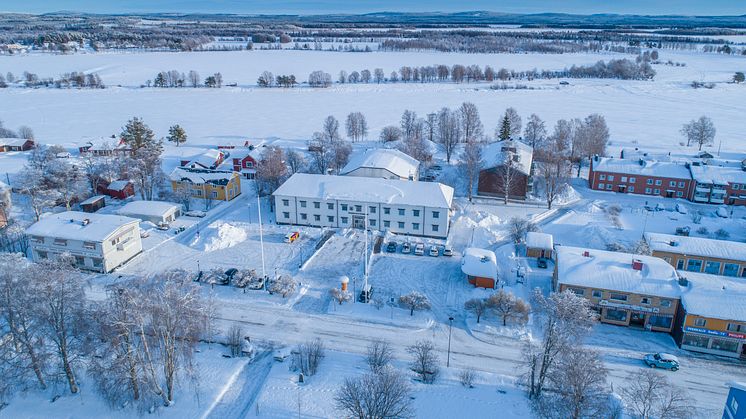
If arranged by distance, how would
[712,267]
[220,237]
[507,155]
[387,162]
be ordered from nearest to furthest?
[712,267], [220,237], [387,162], [507,155]

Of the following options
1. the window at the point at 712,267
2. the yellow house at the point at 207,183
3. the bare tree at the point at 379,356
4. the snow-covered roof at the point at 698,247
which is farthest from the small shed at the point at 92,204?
the window at the point at 712,267

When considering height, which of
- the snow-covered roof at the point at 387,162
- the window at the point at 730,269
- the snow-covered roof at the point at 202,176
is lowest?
the window at the point at 730,269

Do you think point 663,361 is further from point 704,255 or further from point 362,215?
point 362,215

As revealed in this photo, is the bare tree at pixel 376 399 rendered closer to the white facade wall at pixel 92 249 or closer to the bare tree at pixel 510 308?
the bare tree at pixel 510 308

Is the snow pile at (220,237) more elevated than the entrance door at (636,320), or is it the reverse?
the snow pile at (220,237)

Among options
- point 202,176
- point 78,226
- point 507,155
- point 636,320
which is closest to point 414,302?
point 636,320

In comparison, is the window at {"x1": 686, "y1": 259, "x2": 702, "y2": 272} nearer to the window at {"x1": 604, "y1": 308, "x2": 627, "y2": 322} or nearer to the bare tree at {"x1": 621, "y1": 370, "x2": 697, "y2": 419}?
the window at {"x1": 604, "y1": 308, "x2": 627, "y2": 322}
